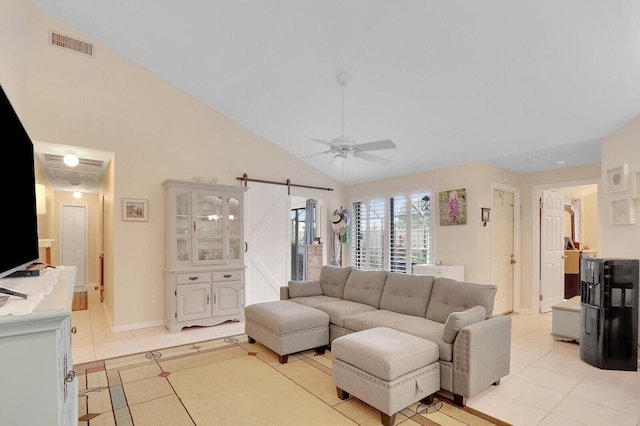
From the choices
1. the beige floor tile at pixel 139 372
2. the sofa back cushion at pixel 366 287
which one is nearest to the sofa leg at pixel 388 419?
the sofa back cushion at pixel 366 287

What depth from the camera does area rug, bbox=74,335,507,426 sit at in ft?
7.94

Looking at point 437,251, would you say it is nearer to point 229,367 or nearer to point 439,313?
point 439,313

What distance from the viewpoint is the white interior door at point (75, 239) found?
7.75 meters

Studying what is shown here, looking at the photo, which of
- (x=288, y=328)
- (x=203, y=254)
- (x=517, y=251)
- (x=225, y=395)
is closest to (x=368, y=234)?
(x=517, y=251)

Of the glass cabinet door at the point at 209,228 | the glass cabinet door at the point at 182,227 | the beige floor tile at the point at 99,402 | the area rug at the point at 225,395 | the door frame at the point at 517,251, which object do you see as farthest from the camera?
the door frame at the point at 517,251

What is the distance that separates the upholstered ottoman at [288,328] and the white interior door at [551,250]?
409 centimetres

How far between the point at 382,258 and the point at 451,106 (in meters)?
3.24

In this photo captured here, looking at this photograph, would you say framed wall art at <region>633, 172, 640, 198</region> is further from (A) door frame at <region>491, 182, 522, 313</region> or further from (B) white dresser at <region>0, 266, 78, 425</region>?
(B) white dresser at <region>0, 266, 78, 425</region>

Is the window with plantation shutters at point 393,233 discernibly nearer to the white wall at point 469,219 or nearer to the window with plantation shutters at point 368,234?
the window with plantation shutters at point 368,234

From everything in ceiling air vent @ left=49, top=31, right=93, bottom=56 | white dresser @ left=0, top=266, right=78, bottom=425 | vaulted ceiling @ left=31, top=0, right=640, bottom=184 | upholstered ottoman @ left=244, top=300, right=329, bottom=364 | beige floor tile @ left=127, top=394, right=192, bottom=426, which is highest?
ceiling air vent @ left=49, top=31, right=93, bottom=56

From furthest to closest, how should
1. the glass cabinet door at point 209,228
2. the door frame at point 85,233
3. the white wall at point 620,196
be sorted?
the door frame at point 85,233, the glass cabinet door at point 209,228, the white wall at point 620,196

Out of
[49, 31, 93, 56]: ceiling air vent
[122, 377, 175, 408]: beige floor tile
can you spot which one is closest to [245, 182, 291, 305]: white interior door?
[122, 377, 175, 408]: beige floor tile

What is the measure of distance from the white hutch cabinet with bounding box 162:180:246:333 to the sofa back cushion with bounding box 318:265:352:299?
1.27 meters

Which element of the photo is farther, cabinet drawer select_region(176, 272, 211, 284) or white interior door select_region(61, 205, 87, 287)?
white interior door select_region(61, 205, 87, 287)
